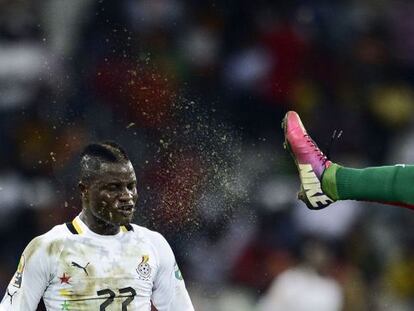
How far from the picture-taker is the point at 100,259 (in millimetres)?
4664

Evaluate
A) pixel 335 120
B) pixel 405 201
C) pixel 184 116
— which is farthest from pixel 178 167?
pixel 405 201

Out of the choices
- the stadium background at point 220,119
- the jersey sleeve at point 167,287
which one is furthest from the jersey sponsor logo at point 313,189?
the stadium background at point 220,119

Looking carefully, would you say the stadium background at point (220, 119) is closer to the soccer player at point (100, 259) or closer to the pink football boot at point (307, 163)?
the pink football boot at point (307, 163)

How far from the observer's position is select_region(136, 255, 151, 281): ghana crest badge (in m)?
4.71

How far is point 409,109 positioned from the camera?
817 cm

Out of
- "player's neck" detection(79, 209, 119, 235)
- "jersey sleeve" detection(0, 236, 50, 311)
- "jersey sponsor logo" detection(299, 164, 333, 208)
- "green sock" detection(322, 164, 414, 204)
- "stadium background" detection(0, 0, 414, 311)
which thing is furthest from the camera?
"stadium background" detection(0, 0, 414, 311)

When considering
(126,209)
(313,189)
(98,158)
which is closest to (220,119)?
(313,189)

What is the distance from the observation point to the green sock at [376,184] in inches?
190

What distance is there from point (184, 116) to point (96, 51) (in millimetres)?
865

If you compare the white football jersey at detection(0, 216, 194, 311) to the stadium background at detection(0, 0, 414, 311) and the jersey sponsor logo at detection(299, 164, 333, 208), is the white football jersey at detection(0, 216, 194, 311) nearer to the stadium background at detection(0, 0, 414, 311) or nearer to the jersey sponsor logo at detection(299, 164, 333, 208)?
the jersey sponsor logo at detection(299, 164, 333, 208)

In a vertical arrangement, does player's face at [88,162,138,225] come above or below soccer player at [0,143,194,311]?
above

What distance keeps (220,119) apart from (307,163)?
2.66 metres

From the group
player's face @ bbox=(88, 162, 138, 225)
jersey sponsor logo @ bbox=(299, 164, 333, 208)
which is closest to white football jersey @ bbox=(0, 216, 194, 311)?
player's face @ bbox=(88, 162, 138, 225)

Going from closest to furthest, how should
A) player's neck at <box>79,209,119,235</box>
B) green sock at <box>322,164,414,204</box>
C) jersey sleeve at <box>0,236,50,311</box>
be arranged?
jersey sleeve at <box>0,236,50,311</box>
player's neck at <box>79,209,119,235</box>
green sock at <box>322,164,414,204</box>
